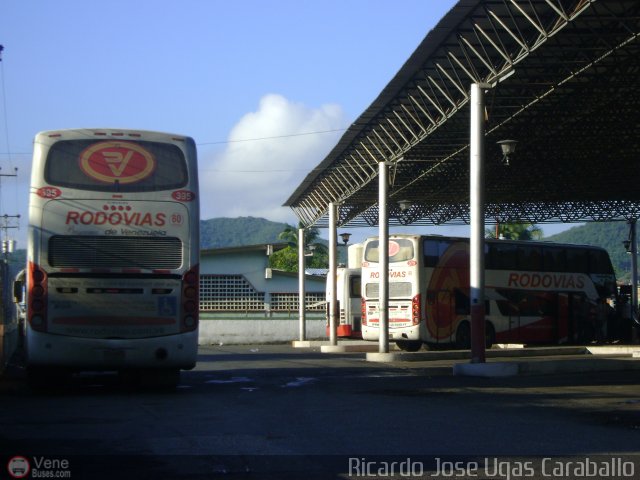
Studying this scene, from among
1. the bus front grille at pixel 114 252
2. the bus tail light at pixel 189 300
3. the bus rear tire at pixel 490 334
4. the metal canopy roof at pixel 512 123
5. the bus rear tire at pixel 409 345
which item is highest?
the metal canopy roof at pixel 512 123

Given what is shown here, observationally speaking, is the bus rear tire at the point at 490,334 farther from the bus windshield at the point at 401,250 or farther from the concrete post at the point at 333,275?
the concrete post at the point at 333,275

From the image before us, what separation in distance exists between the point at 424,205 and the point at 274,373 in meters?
26.4

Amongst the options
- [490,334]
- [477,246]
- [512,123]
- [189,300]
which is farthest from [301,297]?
[189,300]

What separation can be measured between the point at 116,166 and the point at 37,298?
2343 millimetres

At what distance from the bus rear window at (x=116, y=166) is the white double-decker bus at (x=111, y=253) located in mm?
15

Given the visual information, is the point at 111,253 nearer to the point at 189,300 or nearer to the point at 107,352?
the point at 189,300

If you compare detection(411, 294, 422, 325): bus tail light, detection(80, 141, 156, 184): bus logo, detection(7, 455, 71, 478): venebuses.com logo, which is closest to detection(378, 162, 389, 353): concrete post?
detection(411, 294, 422, 325): bus tail light

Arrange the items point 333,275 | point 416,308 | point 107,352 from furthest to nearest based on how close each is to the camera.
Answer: point 333,275 < point 416,308 < point 107,352

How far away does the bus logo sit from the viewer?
1516 centimetres

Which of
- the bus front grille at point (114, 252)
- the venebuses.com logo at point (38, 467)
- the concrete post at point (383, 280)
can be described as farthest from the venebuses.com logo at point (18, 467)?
the concrete post at point (383, 280)

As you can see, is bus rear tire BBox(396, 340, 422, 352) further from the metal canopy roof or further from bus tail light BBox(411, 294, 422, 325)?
the metal canopy roof

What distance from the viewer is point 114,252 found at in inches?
593

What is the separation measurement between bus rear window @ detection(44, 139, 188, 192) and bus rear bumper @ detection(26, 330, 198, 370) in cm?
231

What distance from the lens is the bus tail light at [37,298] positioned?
1462 cm
